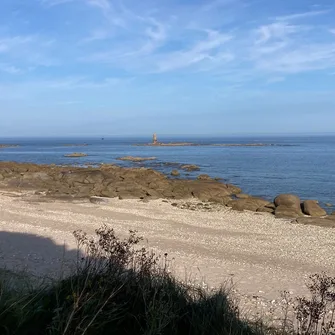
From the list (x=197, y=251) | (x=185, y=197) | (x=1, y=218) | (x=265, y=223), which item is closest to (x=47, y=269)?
(x=197, y=251)

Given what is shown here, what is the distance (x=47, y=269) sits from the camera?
10.1 m

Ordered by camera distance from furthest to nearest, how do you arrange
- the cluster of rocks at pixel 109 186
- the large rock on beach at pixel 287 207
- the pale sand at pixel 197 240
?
the cluster of rocks at pixel 109 186 → the large rock on beach at pixel 287 207 → the pale sand at pixel 197 240

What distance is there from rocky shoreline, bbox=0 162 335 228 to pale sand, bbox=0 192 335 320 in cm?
167

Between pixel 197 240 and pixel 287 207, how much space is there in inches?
399

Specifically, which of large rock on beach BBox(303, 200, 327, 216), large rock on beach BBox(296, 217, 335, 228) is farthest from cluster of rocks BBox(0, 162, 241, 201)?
large rock on beach BBox(296, 217, 335, 228)

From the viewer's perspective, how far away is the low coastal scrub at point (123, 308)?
4.44 m

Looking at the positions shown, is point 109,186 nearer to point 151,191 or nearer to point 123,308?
point 151,191

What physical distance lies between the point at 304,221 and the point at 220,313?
54.2 feet

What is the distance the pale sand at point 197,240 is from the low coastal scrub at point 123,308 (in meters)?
3.50

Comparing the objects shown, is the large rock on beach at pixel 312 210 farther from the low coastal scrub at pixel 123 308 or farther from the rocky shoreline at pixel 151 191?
the low coastal scrub at pixel 123 308

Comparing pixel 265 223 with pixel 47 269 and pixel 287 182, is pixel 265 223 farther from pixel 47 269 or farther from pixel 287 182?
pixel 287 182

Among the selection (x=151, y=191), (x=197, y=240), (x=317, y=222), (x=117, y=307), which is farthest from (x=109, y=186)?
(x=117, y=307)

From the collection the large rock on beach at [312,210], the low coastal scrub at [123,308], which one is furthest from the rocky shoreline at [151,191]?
the low coastal scrub at [123,308]

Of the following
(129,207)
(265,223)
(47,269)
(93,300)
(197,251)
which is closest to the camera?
(93,300)
